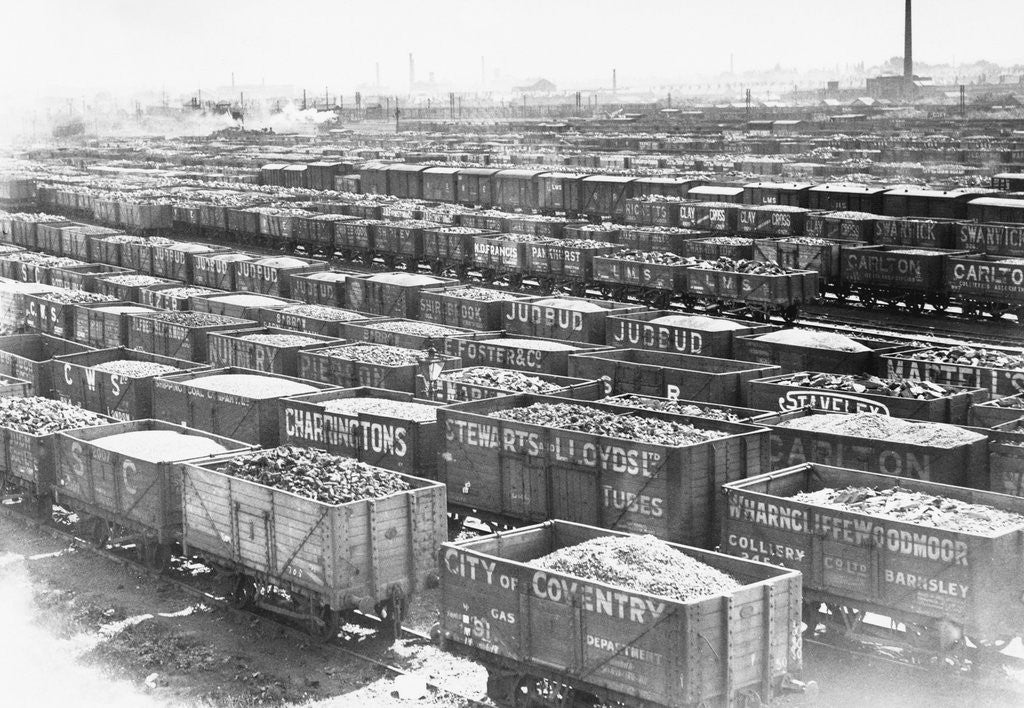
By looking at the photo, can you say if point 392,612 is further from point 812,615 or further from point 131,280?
point 131,280

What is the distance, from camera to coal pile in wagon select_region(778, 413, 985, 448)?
63.5ft

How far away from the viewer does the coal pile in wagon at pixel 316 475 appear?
54.3 ft

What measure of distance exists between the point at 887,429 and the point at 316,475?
934 cm

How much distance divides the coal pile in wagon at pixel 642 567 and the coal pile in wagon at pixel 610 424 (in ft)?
15.6

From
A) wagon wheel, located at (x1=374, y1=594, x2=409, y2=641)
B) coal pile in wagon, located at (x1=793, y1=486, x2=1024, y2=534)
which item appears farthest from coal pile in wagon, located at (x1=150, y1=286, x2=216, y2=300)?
coal pile in wagon, located at (x1=793, y1=486, x2=1024, y2=534)

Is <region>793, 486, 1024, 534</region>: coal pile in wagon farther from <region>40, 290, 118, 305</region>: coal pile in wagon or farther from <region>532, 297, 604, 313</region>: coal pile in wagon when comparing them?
<region>40, 290, 118, 305</region>: coal pile in wagon

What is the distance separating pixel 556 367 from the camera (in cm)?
2748

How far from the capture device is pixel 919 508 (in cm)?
1591

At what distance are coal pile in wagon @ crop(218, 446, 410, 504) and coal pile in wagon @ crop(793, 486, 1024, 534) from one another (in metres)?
5.74

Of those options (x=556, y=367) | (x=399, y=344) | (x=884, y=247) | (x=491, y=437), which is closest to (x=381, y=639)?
(x=491, y=437)

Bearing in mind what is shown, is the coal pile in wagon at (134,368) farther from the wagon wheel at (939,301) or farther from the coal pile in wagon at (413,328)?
the wagon wheel at (939,301)

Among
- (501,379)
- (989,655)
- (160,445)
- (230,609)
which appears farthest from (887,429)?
(160,445)

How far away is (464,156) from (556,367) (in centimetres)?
8239

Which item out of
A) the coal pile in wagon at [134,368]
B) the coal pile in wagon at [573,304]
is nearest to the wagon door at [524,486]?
the coal pile in wagon at [134,368]
